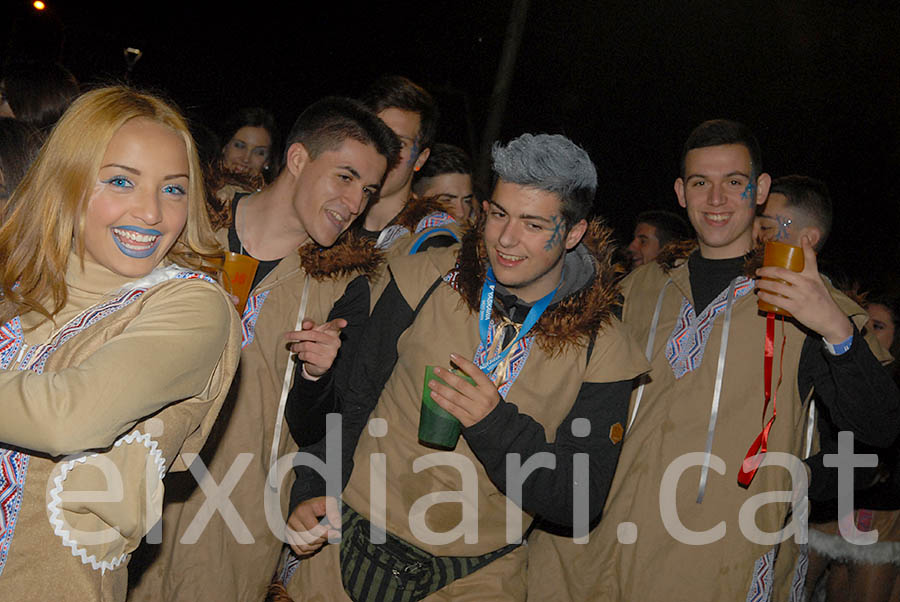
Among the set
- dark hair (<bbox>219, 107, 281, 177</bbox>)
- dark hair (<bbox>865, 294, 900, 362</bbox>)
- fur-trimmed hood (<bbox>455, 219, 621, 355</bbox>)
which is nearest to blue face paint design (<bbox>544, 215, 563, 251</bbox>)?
fur-trimmed hood (<bbox>455, 219, 621, 355</bbox>)

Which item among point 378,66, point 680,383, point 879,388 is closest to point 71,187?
point 680,383

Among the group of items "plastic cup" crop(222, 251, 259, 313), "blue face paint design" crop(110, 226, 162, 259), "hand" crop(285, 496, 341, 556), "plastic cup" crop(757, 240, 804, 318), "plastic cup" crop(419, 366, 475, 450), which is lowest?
"hand" crop(285, 496, 341, 556)

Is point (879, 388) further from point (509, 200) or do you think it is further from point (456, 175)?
point (456, 175)

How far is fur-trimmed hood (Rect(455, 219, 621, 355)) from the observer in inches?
111

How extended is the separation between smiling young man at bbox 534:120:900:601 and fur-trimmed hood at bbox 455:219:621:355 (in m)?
0.70

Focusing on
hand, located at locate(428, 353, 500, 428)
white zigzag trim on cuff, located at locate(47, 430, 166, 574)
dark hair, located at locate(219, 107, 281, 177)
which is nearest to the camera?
white zigzag trim on cuff, located at locate(47, 430, 166, 574)

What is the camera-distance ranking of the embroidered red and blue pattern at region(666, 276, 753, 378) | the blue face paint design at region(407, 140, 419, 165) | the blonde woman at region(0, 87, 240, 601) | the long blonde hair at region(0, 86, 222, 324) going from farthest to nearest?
the blue face paint design at region(407, 140, 419, 165) → the embroidered red and blue pattern at region(666, 276, 753, 378) → the long blonde hair at region(0, 86, 222, 324) → the blonde woman at region(0, 87, 240, 601)

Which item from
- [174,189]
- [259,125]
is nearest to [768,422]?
[174,189]

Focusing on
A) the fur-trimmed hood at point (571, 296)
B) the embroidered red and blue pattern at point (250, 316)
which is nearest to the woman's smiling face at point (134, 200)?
the embroidered red and blue pattern at point (250, 316)

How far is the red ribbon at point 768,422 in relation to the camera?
3.17m

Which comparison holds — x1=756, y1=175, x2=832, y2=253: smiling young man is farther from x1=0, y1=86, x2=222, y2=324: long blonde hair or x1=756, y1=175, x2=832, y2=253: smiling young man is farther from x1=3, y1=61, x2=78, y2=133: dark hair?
x1=3, y1=61, x2=78, y2=133: dark hair

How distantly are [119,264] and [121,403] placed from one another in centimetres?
51

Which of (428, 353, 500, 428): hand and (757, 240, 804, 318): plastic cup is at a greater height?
(757, 240, 804, 318): plastic cup

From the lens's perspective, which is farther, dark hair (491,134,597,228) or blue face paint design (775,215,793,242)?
blue face paint design (775,215,793,242)
